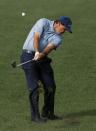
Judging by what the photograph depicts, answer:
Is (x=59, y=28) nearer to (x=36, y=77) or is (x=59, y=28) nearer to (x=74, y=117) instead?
(x=36, y=77)

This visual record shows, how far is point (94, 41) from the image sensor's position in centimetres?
2162

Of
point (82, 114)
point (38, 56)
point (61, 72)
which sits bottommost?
point (61, 72)

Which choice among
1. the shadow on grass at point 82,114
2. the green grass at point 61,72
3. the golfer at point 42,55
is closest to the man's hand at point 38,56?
the golfer at point 42,55

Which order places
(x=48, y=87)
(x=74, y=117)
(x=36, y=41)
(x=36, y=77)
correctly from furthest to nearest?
(x=74, y=117) < (x=48, y=87) < (x=36, y=77) < (x=36, y=41)

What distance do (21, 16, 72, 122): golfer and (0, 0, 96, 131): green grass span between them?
43cm

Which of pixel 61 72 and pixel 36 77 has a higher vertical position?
pixel 36 77

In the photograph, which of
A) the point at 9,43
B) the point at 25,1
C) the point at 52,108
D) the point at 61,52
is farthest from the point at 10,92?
the point at 25,1

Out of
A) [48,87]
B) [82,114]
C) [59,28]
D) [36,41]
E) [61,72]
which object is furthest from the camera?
[61,72]

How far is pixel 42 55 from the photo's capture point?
11.1 m

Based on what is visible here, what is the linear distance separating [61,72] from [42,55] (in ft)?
18.5

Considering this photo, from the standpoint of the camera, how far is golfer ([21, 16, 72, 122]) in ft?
36.6

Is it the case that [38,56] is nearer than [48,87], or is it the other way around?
[38,56]

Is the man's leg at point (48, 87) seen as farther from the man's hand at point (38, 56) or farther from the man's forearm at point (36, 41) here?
the man's forearm at point (36, 41)

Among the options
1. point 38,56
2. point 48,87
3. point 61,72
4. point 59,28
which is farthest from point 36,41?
point 61,72
